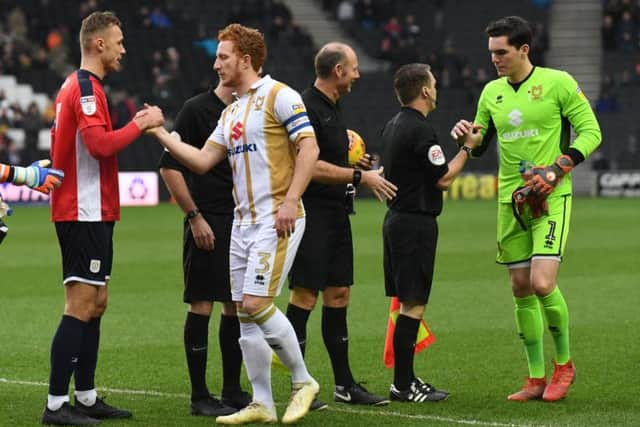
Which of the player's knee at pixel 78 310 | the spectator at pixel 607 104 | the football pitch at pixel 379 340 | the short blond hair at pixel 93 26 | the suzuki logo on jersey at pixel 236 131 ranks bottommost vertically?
the football pitch at pixel 379 340

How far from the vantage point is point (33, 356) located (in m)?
9.71

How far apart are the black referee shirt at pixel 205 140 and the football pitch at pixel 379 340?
1.32m

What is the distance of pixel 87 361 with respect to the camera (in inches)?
296

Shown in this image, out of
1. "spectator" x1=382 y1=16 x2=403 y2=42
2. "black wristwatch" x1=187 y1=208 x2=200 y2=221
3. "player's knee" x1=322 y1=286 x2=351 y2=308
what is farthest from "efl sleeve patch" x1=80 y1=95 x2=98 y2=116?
"spectator" x1=382 y1=16 x2=403 y2=42

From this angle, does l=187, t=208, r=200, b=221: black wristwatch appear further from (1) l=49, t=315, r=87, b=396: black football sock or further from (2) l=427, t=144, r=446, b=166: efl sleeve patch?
(2) l=427, t=144, r=446, b=166: efl sleeve patch

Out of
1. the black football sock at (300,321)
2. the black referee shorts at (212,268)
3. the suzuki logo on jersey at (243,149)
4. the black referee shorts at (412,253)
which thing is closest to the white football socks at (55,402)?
the black referee shorts at (212,268)

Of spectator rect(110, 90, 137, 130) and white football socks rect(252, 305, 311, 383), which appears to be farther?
spectator rect(110, 90, 137, 130)

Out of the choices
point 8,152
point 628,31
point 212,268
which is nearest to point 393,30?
point 628,31

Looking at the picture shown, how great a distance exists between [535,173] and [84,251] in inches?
115

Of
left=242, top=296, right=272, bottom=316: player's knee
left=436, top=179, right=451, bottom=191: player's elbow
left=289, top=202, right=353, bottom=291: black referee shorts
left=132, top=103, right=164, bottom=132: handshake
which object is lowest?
left=242, top=296, right=272, bottom=316: player's knee

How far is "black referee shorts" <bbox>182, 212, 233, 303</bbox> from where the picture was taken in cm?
775

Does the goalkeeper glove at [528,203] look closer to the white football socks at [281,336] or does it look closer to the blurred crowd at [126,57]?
the white football socks at [281,336]

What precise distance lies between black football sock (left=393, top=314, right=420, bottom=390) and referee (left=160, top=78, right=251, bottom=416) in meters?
1.00

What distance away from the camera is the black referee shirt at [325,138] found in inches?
313
